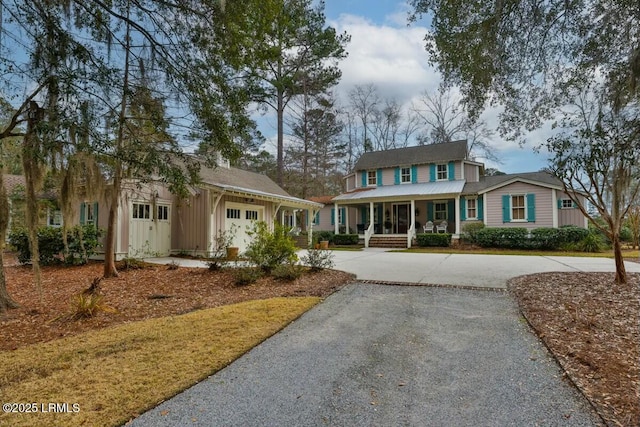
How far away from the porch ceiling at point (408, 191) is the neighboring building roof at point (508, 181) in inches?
23.0

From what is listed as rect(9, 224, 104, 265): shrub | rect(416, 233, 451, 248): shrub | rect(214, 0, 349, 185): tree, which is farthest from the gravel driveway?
rect(416, 233, 451, 248): shrub

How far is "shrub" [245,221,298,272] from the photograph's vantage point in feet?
A: 24.6

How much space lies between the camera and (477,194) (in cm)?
1736

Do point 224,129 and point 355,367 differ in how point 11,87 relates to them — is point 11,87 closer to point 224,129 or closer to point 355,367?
point 224,129

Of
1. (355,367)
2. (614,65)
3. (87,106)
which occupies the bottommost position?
(355,367)

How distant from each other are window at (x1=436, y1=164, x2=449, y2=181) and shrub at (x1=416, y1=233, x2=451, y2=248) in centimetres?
456

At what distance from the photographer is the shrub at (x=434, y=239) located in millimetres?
16562

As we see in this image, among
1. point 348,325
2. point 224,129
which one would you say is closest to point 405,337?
point 348,325

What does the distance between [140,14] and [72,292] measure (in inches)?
208

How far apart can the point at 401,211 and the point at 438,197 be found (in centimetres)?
303

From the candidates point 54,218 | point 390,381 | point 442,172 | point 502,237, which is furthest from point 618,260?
point 54,218

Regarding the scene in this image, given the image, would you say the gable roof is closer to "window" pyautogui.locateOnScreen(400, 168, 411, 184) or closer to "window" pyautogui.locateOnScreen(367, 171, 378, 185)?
"window" pyautogui.locateOnScreen(367, 171, 378, 185)

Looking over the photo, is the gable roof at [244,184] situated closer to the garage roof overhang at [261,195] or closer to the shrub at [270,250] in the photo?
the garage roof overhang at [261,195]

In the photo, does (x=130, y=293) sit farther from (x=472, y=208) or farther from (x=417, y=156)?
(x=417, y=156)
